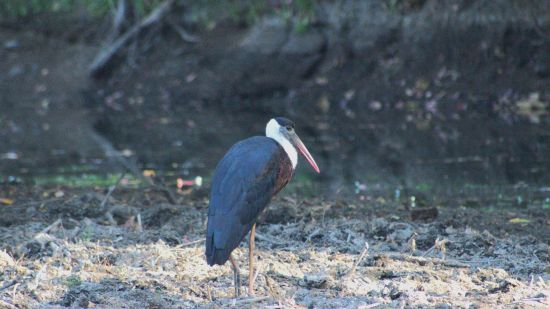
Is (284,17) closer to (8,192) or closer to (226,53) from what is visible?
(226,53)

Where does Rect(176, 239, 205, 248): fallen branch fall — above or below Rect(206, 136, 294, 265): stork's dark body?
below

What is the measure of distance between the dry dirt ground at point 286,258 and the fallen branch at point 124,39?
43.8 ft

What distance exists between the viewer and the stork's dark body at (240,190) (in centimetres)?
526

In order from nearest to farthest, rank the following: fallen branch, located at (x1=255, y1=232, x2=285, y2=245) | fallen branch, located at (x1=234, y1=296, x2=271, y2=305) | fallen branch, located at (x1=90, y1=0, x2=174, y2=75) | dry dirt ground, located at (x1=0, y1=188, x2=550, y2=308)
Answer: fallen branch, located at (x1=234, y1=296, x2=271, y2=305)
dry dirt ground, located at (x1=0, y1=188, x2=550, y2=308)
fallen branch, located at (x1=255, y1=232, x2=285, y2=245)
fallen branch, located at (x1=90, y1=0, x2=174, y2=75)

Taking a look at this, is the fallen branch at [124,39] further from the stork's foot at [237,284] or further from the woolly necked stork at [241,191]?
the stork's foot at [237,284]

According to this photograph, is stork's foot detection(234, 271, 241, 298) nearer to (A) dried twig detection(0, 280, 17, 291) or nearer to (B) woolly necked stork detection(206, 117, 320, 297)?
(B) woolly necked stork detection(206, 117, 320, 297)

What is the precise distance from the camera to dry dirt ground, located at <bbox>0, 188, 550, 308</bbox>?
5.16 metres

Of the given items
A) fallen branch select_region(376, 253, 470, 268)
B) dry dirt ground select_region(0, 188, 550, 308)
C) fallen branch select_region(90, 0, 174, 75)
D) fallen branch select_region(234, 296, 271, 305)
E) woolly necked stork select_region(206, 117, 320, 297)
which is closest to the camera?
fallen branch select_region(234, 296, 271, 305)

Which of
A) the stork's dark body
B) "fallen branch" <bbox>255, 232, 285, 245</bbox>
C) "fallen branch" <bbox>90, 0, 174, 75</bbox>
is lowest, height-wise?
"fallen branch" <bbox>90, 0, 174, 75</bbox>

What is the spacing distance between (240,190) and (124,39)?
16.6m

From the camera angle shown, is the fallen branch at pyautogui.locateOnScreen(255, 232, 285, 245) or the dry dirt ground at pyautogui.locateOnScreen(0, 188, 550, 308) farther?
the fallen branch at pyautogui.locateOnScreen(255, 232, 285, 245)

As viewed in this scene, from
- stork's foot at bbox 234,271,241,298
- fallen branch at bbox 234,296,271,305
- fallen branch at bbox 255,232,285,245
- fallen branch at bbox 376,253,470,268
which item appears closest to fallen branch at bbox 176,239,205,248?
fallen branch at bbox 255,232,285,245

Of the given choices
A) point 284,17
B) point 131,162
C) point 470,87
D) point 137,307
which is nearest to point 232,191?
point 137,307

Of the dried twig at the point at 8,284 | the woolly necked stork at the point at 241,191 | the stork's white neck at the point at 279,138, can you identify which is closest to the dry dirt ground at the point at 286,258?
the dried twig at the point at 8,284
